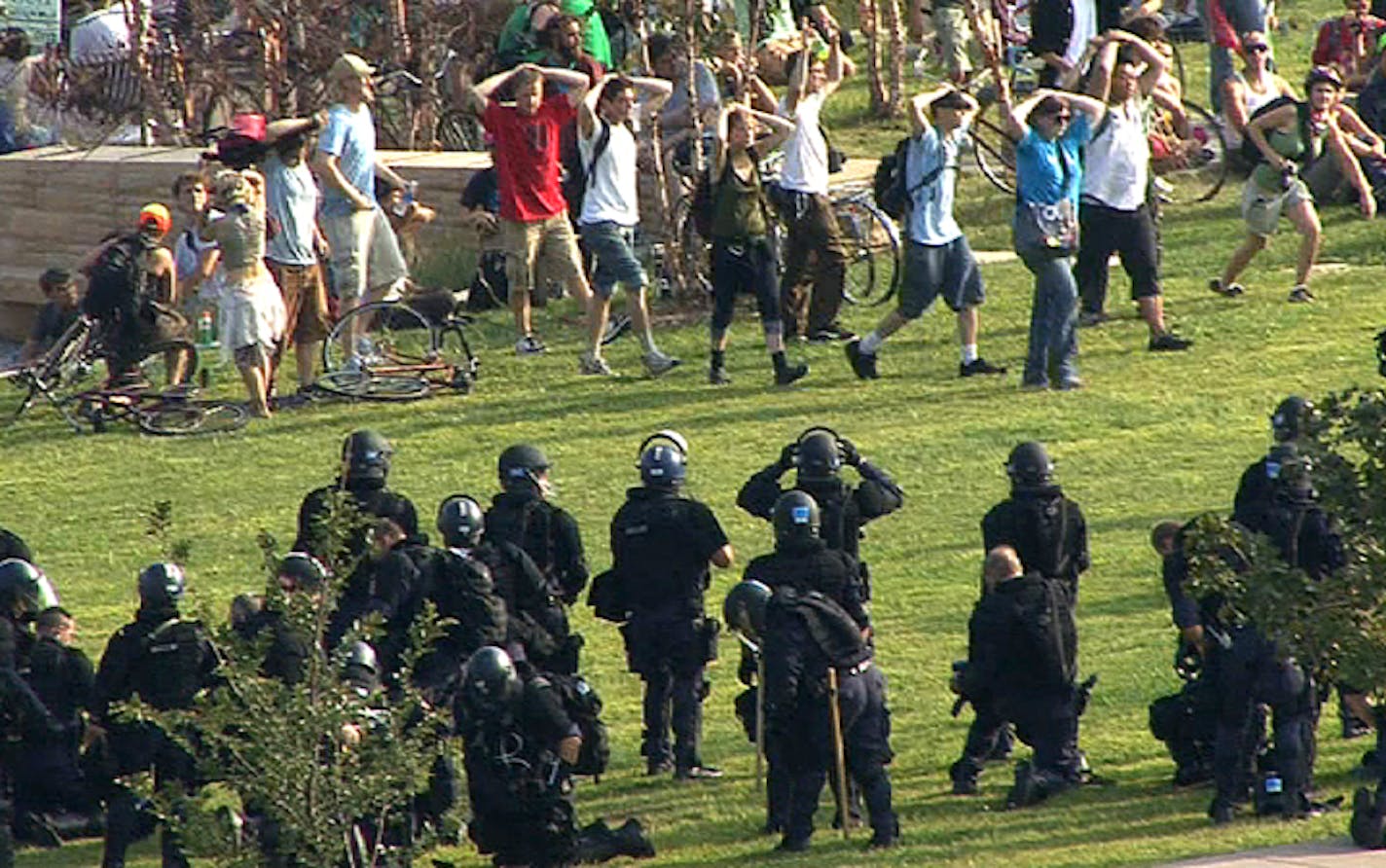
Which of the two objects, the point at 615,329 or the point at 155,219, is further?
the point at 615,329

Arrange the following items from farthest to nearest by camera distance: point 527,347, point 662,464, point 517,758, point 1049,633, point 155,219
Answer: point 527,347
point 155,219
point 662,464
point 1049,633
point 517,758

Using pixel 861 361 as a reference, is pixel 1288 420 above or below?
above

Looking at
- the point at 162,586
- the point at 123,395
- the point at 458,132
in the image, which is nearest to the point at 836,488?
the point at 162,586

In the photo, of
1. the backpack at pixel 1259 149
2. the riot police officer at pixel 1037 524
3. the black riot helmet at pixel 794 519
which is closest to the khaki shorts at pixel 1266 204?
the backpack at pixel 1259 149

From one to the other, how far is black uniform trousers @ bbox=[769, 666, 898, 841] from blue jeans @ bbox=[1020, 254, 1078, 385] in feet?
22.8

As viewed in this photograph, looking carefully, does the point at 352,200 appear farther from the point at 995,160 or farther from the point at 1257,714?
the point at 1257,714

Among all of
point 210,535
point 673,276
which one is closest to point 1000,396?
point 673,276

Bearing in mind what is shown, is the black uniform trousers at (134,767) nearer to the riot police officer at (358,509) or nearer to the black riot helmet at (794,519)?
the riot police officer at (358,509)

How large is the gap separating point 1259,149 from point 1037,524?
28.2ft

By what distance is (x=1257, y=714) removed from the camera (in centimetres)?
1436

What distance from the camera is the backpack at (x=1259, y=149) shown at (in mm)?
23484

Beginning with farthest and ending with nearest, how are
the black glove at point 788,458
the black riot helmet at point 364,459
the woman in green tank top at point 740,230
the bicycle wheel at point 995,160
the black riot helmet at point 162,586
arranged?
the bicycle wheel at point 995,160
the woman in green tank top at point 740,230
the black riot helmet at point 364,459
the black glove at point 788,458
the black riot helmet at point 162,586

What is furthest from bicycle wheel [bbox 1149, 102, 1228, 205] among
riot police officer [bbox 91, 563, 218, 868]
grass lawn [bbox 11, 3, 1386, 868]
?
riot police officer [bbox 91, 563, 218, 868]

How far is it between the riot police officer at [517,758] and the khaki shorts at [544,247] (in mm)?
8222
